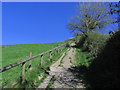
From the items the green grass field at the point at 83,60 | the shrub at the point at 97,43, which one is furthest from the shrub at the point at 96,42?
the green grass field at the point at 83,60

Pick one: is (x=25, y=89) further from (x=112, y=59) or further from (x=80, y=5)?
(x=80, y=5)

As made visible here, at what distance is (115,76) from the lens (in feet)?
14.0

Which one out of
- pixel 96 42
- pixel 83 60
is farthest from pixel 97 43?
pixel 83 60

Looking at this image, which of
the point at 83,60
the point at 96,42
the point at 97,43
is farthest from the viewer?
the point at 96,42

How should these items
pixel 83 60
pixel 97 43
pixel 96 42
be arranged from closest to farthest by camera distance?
pixel 83 60
pixel 97 43
pixel 96 42

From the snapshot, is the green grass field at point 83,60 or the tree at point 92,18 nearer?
the green grass field at point 83,60

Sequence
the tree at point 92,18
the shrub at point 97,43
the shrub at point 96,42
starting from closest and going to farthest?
the shrub at point 97,43
the shrub at point 96,42
the tree at point 92,18

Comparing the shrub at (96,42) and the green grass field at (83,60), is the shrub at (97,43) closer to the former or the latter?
the shrub at (96,42)

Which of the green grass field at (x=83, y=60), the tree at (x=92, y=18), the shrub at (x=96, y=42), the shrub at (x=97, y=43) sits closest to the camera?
the green grass field at (x=83, y=60)

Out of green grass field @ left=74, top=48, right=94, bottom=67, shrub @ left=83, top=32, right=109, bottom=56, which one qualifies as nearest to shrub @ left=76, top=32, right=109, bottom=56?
shrub @ left=83, top=32, right=109, bottom=56

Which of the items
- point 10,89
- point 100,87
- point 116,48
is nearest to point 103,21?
point 116,48

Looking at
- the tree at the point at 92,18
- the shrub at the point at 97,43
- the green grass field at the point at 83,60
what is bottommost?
the green grass field at the point at 83,60

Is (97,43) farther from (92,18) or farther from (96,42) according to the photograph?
(92,18)

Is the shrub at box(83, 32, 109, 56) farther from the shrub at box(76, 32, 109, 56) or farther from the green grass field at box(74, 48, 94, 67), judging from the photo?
the green grass field at box(74, 48, 94, 67)
